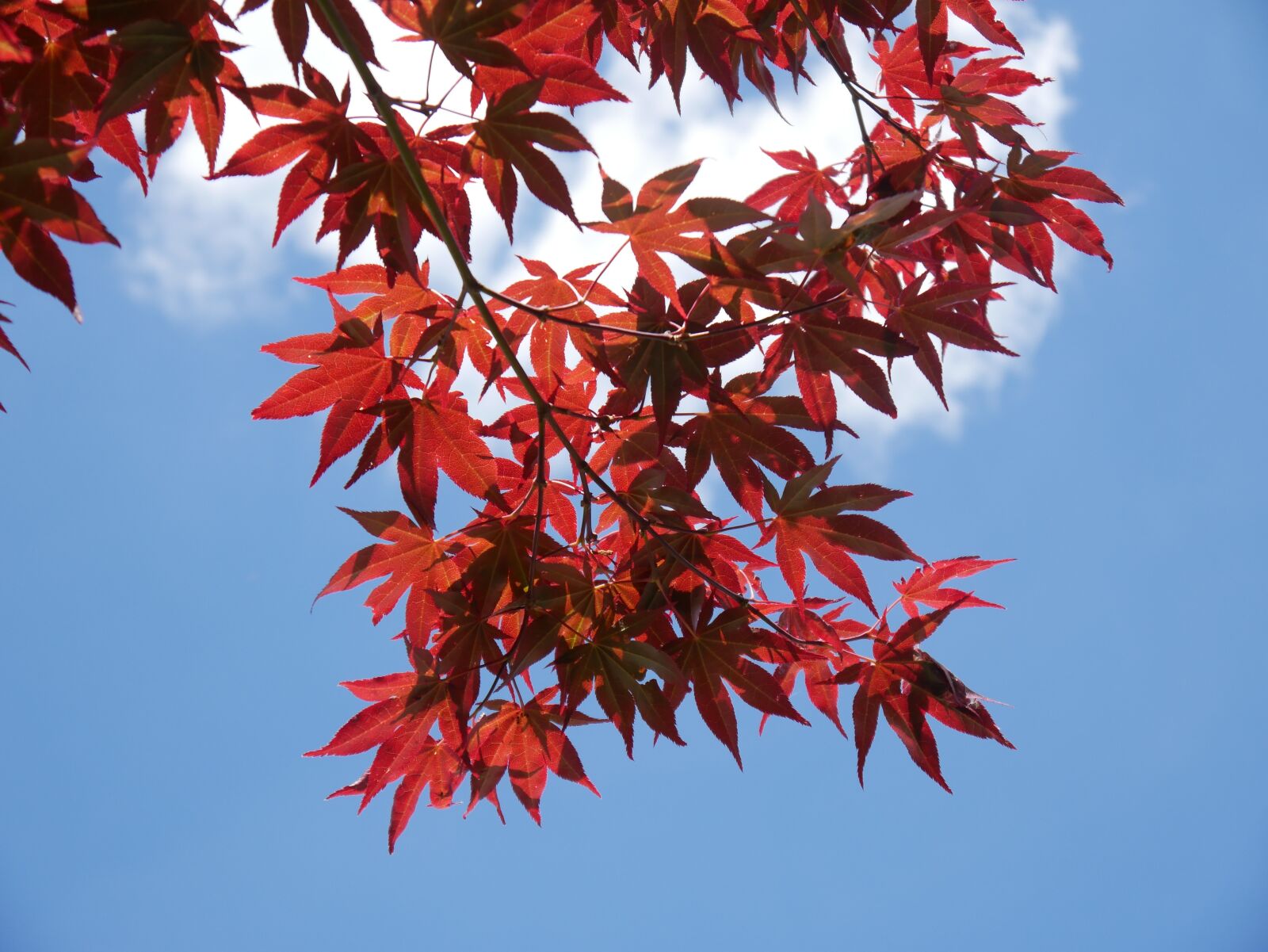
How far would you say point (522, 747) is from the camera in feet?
4.72

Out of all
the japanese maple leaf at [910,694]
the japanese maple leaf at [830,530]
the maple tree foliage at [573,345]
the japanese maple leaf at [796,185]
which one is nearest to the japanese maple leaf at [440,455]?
the maple tree foliage at [573,345]

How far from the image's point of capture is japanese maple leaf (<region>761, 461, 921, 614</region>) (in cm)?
122

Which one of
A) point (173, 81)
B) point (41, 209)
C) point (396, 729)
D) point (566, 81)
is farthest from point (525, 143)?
point (396, 729)

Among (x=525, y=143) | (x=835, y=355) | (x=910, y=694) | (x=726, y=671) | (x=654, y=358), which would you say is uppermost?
(x=525, y=143)

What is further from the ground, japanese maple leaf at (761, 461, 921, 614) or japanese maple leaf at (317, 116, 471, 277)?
japanese maple leaf at (317, 116, 471, 277)

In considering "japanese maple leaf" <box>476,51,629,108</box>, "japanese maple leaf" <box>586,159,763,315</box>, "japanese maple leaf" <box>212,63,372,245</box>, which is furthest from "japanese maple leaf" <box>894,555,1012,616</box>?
"japanese maple leaf" <box>212,63,372,245</box>

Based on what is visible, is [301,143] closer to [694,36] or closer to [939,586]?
[694,36]

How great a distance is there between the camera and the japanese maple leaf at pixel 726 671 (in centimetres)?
127

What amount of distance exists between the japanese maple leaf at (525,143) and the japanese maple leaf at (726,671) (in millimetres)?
629

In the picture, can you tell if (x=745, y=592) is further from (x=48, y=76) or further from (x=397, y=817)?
(x=48, y=76)

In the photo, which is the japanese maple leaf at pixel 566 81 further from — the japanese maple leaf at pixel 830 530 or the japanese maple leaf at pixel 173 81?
the japanese maple leaf at pixel 830 530

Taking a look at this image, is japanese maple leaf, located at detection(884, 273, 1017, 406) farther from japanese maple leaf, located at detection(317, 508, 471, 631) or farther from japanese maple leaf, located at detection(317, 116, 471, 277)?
japanese maple leaf, located at detection(317, 508, 471, 631)

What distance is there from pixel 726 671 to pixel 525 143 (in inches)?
31.6

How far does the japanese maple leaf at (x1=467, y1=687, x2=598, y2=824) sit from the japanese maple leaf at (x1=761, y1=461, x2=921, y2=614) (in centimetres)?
46
